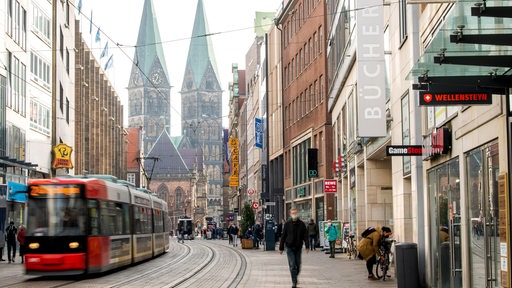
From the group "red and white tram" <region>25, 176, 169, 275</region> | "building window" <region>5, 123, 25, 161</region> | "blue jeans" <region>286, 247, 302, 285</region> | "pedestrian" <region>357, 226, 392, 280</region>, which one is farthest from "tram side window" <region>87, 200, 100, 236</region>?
"building window" <region>5, 123, 25, 161</region>

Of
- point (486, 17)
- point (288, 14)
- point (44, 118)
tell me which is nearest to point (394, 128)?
point (486, 17)

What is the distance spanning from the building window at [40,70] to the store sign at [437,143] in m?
32.5

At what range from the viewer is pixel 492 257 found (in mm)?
13453

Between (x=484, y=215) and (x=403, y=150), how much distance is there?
469 centimetres

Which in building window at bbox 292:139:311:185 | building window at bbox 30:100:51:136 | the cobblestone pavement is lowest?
the cobblestone pavement

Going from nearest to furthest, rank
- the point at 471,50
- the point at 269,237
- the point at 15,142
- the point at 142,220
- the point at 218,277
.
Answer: the point at 471,50 < the point at 218,277 < the point at 142,220 < the point at 15,142 < the point at 269,237

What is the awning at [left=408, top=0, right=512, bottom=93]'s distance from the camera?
10.3 metres

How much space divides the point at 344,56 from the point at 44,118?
2233cm

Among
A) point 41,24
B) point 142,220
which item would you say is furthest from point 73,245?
point 41,24

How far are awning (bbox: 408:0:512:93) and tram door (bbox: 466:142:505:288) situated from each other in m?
1.03

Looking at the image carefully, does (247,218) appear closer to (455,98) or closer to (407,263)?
(407,263)

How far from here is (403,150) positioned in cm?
1844

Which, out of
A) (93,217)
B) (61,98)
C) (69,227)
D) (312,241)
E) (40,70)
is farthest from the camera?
(61,98)

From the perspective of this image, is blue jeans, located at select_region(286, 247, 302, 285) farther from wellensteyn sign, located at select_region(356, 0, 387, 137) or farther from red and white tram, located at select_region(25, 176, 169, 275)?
wellensteyn sign, located at select_region(356, 0, 387, 137)
